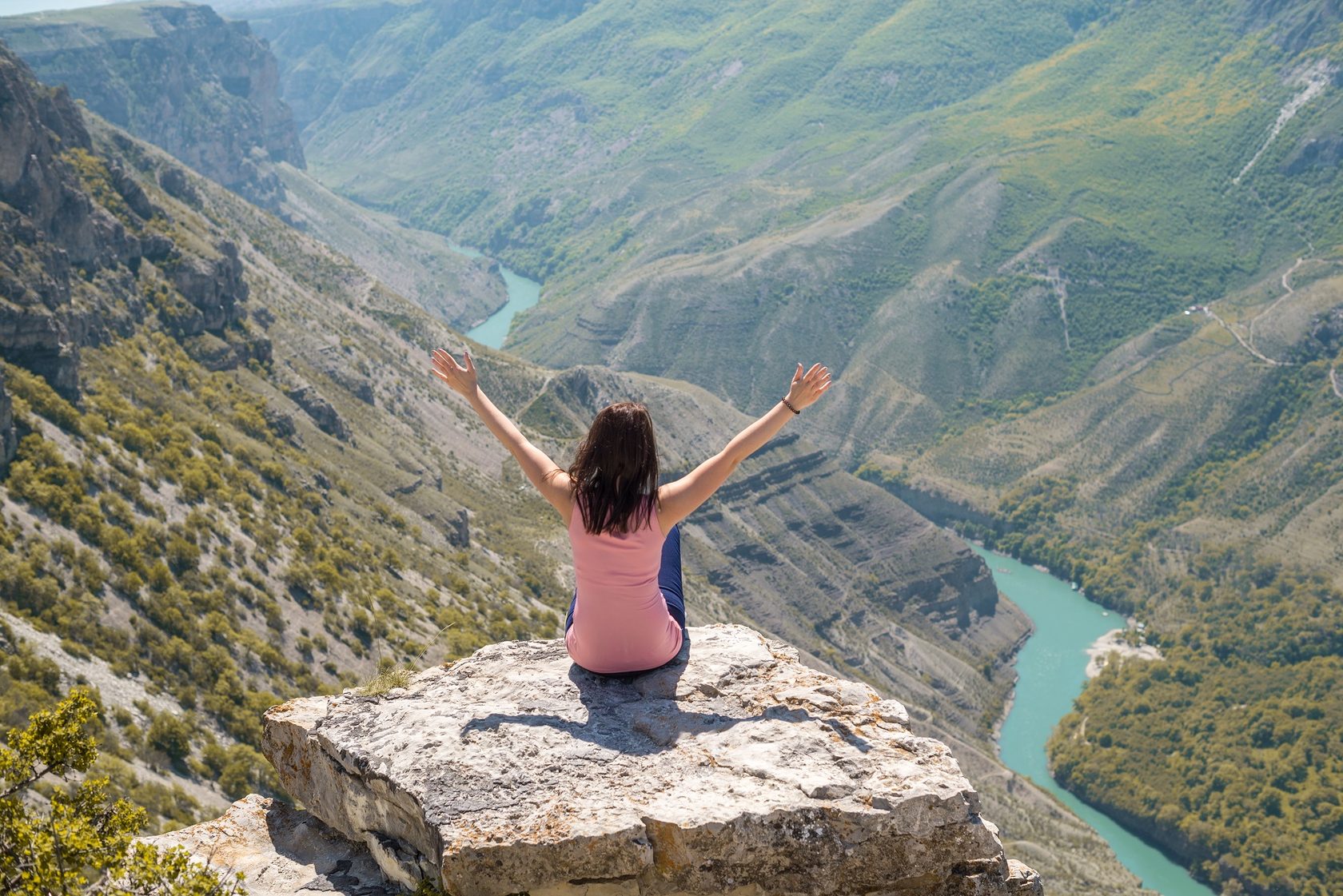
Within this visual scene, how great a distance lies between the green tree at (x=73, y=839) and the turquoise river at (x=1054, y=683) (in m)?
116

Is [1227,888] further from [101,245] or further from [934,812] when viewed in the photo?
[934,812]

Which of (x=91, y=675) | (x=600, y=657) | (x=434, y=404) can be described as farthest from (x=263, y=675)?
(x=434, y=404)

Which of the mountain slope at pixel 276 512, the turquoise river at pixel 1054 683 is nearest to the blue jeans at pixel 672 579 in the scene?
the mountain slope at pixel 276 512

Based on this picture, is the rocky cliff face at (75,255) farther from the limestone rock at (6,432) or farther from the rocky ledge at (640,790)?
the rocky ledge at (640,790)

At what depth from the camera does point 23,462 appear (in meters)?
49.4

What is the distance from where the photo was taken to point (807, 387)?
13.1 metres

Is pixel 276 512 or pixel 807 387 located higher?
pixel 807 387

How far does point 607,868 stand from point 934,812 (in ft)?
9.51

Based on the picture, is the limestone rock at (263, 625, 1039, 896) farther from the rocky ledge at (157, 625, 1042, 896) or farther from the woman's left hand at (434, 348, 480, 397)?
the woman's left hand at (434, 348, 480, 397)

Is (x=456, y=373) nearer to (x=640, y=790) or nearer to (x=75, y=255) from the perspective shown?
(x=640, y=790)

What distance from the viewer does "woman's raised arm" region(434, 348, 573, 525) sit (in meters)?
12.2

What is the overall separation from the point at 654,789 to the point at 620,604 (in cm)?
215

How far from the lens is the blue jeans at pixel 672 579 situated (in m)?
13.6

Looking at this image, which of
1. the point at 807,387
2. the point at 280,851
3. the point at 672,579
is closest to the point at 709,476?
the point at 807,387
